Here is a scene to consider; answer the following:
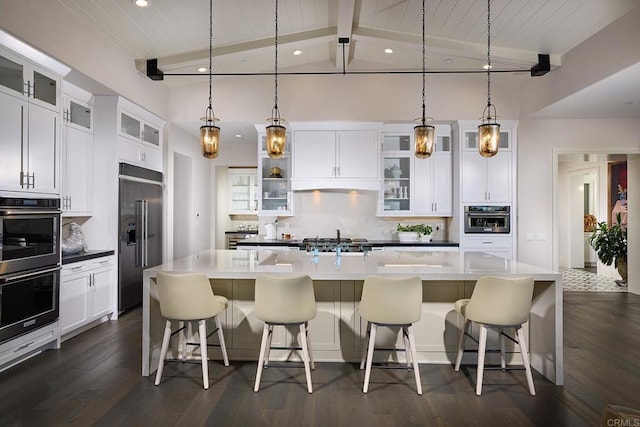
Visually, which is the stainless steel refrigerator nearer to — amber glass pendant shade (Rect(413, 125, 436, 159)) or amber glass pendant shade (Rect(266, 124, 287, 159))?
amber glass pendant shade (Rect(266, 124, 287, 159))

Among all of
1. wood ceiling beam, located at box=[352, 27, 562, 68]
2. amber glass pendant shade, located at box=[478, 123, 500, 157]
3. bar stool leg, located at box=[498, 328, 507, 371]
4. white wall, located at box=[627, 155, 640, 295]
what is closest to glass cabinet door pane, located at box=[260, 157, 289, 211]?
wood ceiling beam, located at box=[352, 27, 562, 68]

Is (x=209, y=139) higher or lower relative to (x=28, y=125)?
lower

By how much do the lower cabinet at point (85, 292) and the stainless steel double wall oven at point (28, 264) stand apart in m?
0.23

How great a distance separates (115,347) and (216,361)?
1159 mm

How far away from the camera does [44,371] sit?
333 centimetres

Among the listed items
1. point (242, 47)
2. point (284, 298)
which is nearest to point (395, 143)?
point (242, 47)

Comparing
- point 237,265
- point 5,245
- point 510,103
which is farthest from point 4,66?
point 510,103

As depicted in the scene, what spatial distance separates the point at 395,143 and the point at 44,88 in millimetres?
4561

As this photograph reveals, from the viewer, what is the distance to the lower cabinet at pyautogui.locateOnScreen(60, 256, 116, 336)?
407 centimetres

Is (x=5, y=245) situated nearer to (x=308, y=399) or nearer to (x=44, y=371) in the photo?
(x=44, y=371)

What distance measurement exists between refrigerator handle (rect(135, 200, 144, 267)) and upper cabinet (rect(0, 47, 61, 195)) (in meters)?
1.46

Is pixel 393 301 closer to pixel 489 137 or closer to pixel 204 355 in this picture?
pixel 204 355

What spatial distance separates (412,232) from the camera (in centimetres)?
629

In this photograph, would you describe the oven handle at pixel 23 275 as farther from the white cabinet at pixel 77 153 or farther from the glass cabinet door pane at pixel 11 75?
the glass cabinet door pane at pixel 11 75
